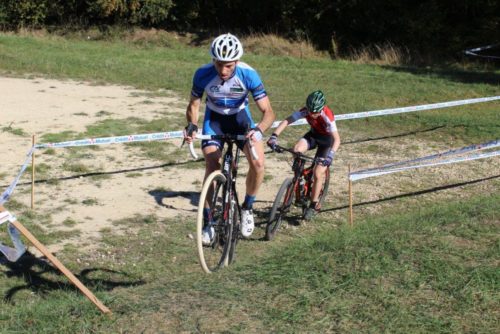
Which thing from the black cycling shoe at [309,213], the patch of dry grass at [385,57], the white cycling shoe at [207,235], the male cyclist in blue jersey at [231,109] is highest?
the male cyclist in blue jersey at [231,109]

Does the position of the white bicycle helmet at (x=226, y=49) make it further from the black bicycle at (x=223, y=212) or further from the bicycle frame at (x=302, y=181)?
the bicycle frame at (x=302, y=181)

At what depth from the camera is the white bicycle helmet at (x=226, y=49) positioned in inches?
239

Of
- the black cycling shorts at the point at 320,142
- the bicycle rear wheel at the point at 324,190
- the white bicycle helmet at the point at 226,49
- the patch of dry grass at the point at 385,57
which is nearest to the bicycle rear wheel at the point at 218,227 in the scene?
the white bicycle helmet at the point at 226,49

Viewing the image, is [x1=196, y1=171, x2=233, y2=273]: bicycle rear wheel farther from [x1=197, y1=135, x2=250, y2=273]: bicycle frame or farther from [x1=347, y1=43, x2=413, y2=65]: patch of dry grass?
[x1=347, y1=43, x2=413, y2=65]: patch of dry grass

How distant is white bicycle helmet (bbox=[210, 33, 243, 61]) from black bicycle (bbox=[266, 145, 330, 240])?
1472mm

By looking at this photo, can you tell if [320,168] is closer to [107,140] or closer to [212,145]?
[212,145]

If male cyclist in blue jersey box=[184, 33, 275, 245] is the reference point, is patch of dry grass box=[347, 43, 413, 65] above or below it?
below

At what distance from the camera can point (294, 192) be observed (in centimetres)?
804

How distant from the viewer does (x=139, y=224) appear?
8000 millimetres

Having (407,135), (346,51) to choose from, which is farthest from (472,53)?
(407,135)

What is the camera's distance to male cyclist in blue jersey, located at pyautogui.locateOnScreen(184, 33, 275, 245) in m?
6.33

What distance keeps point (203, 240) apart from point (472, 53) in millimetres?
21204

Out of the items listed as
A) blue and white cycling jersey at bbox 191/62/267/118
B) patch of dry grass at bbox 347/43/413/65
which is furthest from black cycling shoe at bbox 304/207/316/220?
patch of dry grass at bbox 347/43/413/65

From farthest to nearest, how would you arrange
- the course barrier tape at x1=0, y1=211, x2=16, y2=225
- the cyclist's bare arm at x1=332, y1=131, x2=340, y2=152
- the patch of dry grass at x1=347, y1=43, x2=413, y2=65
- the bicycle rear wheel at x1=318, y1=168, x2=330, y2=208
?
1. the patch of dry grass at x1=347, y1=43, x2=413, y2=65
2. the bicycle rear wheel at x1=318, y1=168, x2=330, y2=208
3. the cyclist's bare arm at x1=332, y1=131, x2=340, y2=152
4. the course barrier tape at x1=0, y1=211, x2=16, y2=225
